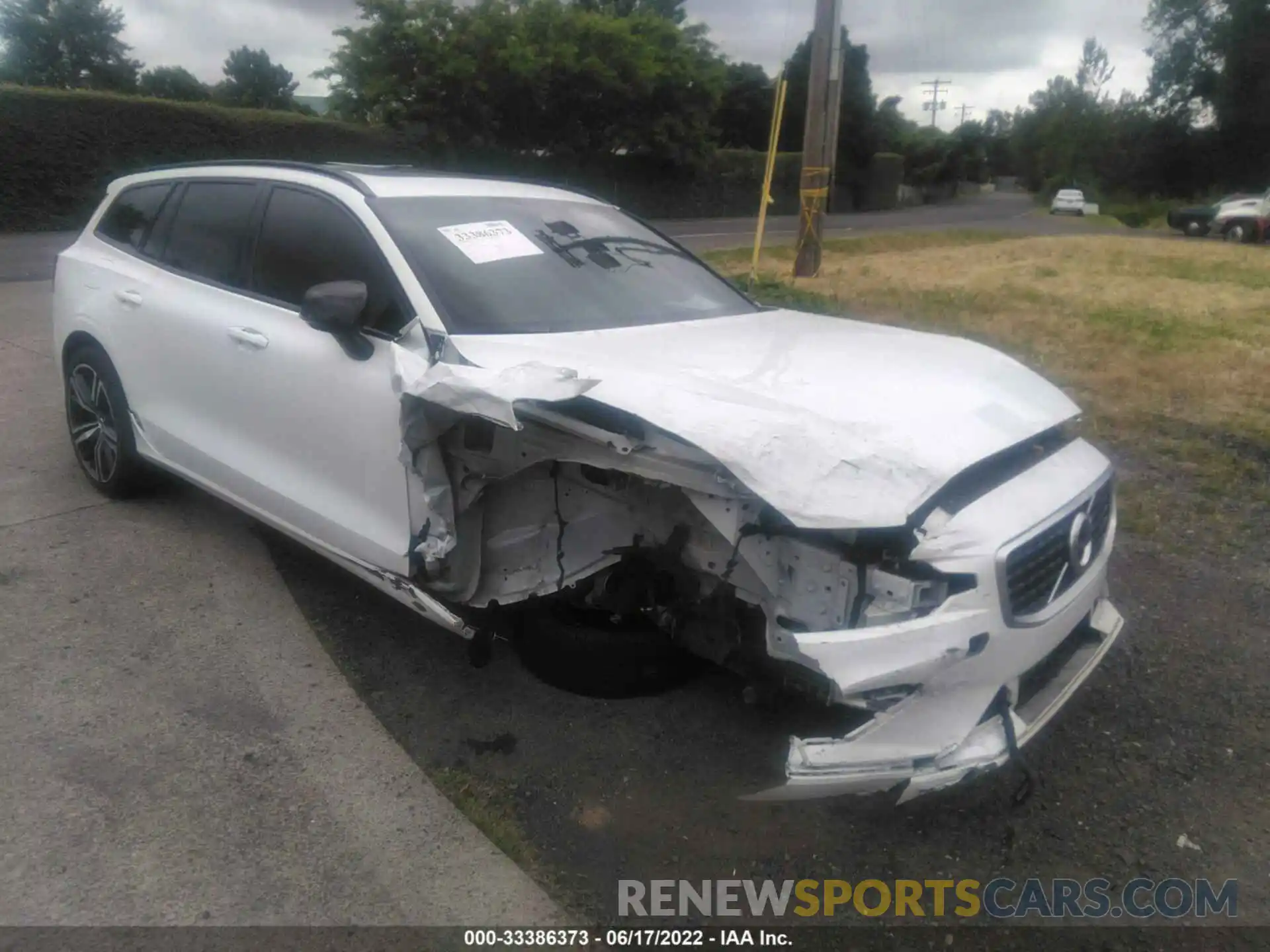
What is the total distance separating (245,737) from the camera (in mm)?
3104

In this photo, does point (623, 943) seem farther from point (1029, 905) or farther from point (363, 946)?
point (1029, 905)

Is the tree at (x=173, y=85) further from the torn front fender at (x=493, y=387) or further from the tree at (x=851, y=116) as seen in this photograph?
the torn front fender at (x=493, y=387)

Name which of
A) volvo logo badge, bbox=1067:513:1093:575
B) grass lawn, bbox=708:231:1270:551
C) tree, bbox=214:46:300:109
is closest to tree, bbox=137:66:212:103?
tree, bbox=214:46:300:109

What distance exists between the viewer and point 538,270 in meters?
3.67

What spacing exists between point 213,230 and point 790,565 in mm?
3027

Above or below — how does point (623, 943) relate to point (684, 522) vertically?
below

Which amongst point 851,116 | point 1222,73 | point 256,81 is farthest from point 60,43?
point 1222,73

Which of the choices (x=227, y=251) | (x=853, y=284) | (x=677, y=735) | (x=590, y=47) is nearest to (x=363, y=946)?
(x=677, y=735)

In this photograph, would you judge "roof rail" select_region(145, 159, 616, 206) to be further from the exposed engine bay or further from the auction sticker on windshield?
the exposed engine bay

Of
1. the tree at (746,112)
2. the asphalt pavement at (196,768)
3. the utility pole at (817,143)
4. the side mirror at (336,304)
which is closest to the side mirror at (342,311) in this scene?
the side mirror at (336,304)

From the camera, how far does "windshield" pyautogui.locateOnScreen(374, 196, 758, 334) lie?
3.38m

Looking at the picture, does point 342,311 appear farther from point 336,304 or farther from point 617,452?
point 617,452

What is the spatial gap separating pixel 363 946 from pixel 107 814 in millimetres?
889

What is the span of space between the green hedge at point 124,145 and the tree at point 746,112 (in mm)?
22293
